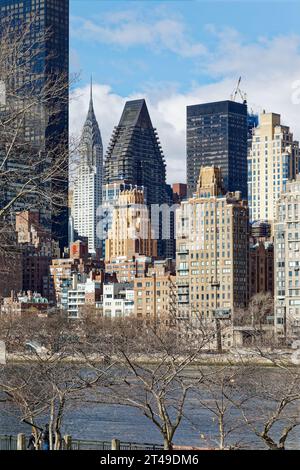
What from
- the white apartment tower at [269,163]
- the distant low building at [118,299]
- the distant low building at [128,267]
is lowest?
the distant low building at [118,299]

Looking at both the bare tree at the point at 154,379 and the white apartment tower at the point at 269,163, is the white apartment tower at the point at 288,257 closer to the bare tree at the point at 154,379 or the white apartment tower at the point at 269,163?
the bare tree at the point at 154,379

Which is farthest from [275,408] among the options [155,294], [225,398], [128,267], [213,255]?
[128,267]

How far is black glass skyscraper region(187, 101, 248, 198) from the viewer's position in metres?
188

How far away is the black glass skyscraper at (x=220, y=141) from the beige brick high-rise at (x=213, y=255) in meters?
68.8

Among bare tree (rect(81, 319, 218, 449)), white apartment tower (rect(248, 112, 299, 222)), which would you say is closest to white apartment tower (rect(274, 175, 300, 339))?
bare tree (rect(81, 319, 218, 449))

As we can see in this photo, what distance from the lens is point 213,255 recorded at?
114 meters

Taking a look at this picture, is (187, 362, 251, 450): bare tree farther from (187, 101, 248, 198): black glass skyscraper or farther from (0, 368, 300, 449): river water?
(187, 101, 248, 198): black glass skyscraper

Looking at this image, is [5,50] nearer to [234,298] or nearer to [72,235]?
[234,298]

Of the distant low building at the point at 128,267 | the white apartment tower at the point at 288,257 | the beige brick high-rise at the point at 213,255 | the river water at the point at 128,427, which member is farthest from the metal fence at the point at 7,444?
the distant low building at the point at 128,267

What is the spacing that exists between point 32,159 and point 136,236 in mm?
147186

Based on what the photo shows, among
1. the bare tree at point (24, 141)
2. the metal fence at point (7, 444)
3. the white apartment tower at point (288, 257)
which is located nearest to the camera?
the bare tree at point (24, 141)

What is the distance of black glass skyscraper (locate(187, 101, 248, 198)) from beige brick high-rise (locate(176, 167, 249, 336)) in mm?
68820

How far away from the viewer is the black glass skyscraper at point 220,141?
7392 inches

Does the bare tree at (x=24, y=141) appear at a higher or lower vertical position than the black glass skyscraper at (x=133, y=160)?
lower
